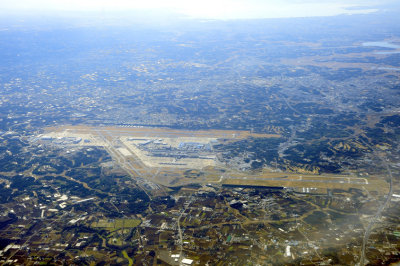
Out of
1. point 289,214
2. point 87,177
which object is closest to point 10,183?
point 87,177

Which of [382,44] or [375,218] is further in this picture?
[382,44]

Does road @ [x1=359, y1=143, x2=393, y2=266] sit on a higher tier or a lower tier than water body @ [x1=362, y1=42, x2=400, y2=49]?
higher

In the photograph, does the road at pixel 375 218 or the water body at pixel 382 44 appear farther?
the water body at pixel 382 44

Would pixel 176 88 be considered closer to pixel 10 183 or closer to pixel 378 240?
pixel 10 183

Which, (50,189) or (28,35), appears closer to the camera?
(50,189)

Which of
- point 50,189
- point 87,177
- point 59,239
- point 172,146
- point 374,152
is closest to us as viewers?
point 59,239

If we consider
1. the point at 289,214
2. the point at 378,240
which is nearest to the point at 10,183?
the point at 289,214

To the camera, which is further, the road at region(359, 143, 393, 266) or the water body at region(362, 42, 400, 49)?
the water body at region(362, 42, 400, 49)

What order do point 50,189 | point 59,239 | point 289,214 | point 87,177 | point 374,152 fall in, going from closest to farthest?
1. point 59,239
2. point 289,214
3. point 50,189
4. point 87,177
5. point 374,152

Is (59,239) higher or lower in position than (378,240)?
lower

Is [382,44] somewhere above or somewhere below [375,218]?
below

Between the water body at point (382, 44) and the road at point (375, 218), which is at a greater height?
the road at point (375, 218)
